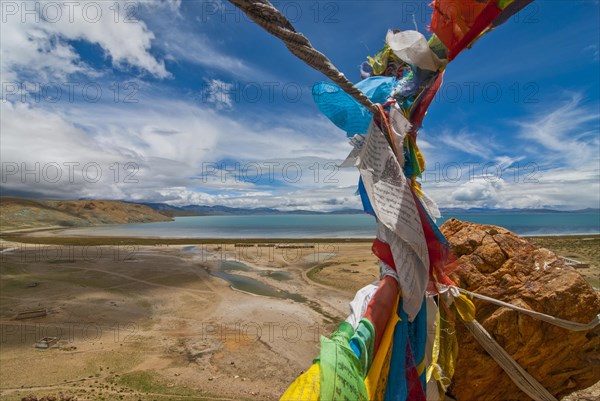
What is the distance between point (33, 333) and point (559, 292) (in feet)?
73.0

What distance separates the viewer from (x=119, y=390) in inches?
456

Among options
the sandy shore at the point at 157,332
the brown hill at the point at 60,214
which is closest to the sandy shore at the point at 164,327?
the sandy shore at the point at 157,332

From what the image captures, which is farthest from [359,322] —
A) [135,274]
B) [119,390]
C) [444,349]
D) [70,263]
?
[70,263]

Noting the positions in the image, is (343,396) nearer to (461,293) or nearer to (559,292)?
(461,293)

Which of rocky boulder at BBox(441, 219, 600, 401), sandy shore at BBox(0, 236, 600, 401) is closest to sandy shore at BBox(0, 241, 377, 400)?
sandy shore at BBox(0, 236, 600, 401)

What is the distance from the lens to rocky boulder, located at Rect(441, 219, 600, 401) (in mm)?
3543

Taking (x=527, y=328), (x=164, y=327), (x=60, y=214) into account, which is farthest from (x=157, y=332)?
(x=60, y=214)

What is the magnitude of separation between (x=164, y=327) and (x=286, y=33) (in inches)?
796

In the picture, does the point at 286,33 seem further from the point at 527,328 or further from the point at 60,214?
the point at 60,214

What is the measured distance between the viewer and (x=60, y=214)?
13512 centimetres

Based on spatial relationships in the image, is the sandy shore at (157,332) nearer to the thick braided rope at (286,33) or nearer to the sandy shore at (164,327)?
the sandy shore at (164,327)

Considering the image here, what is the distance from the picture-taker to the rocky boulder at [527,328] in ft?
11.6

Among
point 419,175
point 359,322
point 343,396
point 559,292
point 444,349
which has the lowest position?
point 444,349

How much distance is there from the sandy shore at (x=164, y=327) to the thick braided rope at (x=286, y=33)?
41.5 feet
